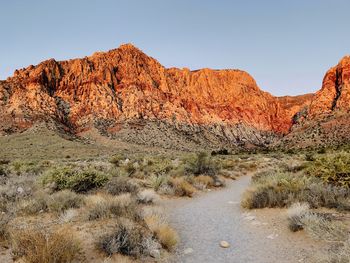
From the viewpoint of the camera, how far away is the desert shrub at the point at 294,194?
11.1m

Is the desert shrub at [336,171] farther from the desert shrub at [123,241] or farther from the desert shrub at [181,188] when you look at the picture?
the desert shrub at [123,241]

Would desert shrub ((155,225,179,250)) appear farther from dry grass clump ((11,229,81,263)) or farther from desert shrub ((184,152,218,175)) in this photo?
desert shrub ((184,152,218,175))

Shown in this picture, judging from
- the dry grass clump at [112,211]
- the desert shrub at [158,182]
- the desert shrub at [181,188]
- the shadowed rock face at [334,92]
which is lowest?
the desert shrub at [181,188]

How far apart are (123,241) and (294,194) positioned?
703 centimetres

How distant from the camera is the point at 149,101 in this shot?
12775 centimetres

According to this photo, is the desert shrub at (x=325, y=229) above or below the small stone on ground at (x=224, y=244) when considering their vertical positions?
above

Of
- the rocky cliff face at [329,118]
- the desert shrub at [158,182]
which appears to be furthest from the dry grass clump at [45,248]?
the rocky cliff face at [329,118]

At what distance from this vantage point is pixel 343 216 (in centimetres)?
955

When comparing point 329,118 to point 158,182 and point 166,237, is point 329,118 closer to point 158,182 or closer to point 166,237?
point 158,182

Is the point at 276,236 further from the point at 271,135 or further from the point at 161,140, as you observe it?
the point at 271,135

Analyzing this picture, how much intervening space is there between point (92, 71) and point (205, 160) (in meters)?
119

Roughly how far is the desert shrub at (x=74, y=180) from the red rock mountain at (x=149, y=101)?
83.7 meters

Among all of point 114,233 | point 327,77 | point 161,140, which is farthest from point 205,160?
point 327,77

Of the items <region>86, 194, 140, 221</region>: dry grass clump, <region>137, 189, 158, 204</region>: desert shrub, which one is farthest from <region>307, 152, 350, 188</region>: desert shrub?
<region>86, 194, 140, 221</region>: dry grass clump
